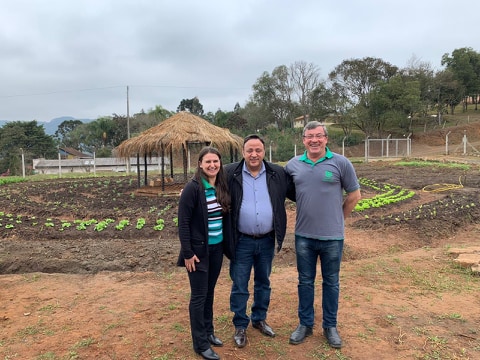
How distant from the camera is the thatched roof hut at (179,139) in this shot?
42.2ft

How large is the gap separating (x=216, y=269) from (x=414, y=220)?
5.57m

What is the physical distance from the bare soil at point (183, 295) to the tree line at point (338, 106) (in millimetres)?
24173

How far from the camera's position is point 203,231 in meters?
2.88

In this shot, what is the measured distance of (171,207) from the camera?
9719mm

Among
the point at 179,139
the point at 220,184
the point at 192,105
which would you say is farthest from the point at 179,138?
the point at 192,105

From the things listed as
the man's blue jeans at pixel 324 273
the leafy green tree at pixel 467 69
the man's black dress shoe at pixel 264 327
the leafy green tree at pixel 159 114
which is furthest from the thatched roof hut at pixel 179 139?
the leafy green tree at pixel 467 69

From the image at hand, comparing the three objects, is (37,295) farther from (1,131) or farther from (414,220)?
(1,131)

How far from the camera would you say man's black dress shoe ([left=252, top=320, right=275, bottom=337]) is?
129 inches

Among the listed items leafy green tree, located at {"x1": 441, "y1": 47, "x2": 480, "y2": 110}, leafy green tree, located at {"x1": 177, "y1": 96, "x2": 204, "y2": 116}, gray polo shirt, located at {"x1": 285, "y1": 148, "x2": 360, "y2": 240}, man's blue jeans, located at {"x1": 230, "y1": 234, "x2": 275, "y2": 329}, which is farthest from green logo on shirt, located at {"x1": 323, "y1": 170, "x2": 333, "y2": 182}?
leafy green tree, located at {"x1": 177, "y1": 96, "x2": 204, "y2": 116}

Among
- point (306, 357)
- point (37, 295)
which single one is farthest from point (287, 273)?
point (37, 295)

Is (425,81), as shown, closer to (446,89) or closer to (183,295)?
(446,89)

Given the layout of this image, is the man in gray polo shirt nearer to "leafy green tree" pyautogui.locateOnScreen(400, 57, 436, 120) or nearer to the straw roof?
the straw roof

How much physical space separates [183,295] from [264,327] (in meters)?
1.25

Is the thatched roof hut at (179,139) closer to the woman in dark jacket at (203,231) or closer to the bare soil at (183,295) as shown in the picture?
the bare soil at (183,295)
